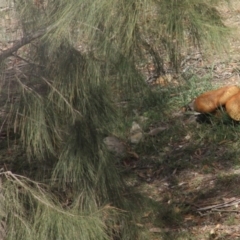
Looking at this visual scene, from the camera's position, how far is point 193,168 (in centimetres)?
438

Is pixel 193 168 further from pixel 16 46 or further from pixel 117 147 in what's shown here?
pixel 16 46

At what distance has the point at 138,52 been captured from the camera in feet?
8.73

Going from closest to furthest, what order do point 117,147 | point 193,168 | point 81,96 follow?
point 81,96
point 193,168
point 117,147

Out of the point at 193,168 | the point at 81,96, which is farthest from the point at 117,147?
the point at 81,96

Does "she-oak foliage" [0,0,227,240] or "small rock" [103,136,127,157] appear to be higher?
"she-oak foliage" [0,0,227,240]

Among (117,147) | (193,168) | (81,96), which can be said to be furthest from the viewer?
(117,147)

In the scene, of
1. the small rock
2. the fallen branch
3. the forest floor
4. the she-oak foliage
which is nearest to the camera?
the she-oak foliage

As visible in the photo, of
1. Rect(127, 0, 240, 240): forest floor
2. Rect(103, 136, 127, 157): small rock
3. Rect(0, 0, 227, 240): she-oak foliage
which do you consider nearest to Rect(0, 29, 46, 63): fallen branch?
Rect(0, 0, 227, 240): she-oak foliage

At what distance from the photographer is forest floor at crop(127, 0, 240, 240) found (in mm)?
3742

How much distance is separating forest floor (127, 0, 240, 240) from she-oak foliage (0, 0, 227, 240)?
13.8 inches

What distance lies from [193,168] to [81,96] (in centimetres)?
160

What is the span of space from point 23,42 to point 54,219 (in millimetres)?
706

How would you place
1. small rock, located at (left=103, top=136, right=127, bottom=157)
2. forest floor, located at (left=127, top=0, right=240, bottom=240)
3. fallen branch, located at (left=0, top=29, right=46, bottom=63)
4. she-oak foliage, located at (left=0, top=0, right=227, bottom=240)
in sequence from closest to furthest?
she-oak foliage, located at (left=0, top=0, right=227, bottom=240)
fallen branch, located at (left=0, top=29, right=46, bottom=63)
forest floor, located at (left=127, top=0, right=240, bottom=240)
small rock, located at (left=103, top=136, right=127, bottom=157)

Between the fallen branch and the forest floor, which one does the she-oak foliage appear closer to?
the fallen branch
